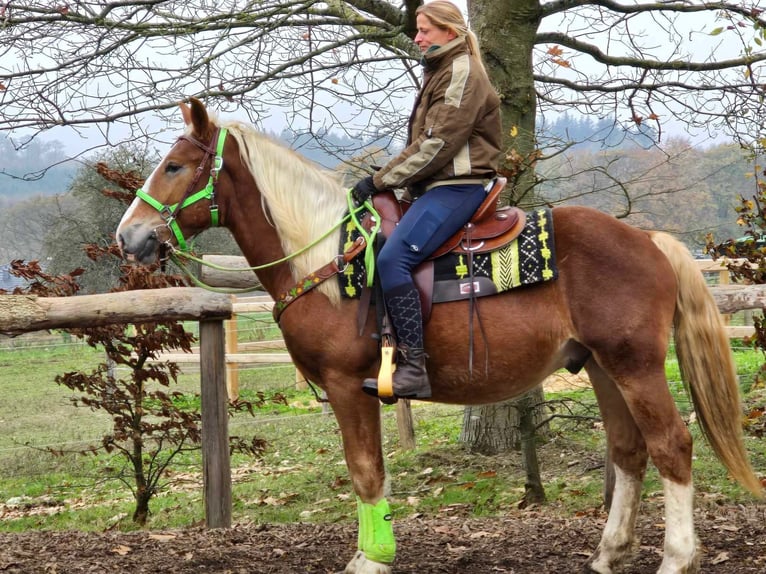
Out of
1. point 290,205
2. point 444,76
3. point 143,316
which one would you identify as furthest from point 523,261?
point 143,316

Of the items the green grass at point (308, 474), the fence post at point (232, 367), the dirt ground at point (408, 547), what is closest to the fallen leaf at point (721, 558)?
the dirt ground at point (408, 547)

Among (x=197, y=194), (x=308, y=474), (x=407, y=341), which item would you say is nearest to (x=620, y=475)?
(x=407, y=341)

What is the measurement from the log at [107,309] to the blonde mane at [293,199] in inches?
48.5

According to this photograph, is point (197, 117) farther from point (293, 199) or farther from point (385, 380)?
point (385, 380)

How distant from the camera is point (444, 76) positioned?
404cm

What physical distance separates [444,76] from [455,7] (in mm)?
388

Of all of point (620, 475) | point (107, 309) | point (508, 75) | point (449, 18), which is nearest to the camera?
point (449, 18)

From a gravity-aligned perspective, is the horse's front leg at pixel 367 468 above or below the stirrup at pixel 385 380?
below

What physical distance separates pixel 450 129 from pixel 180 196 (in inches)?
57.6

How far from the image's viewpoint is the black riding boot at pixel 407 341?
3902 mm

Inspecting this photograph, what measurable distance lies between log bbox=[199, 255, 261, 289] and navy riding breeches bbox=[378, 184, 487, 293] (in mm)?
1718

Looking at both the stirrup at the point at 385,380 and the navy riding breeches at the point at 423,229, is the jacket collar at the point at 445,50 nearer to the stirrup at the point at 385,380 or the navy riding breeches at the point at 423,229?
the navy riding breeches at the point at 423,229

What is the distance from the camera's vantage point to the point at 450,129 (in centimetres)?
392

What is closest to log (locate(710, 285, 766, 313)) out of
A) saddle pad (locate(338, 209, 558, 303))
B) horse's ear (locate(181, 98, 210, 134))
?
saddle pad (locate(338, 209, 558, 303))
